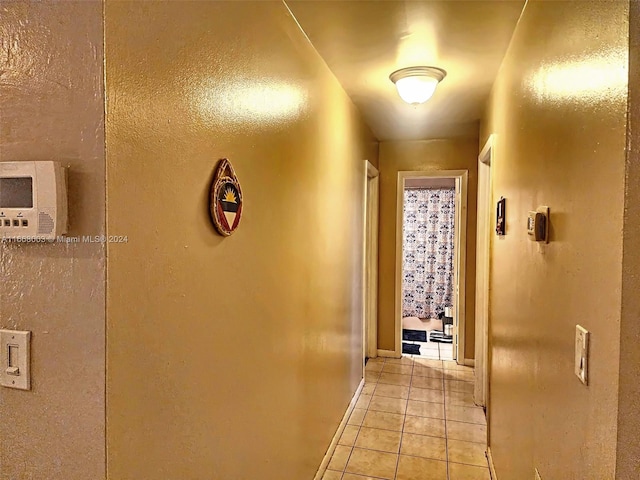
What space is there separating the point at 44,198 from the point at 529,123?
1659 mm

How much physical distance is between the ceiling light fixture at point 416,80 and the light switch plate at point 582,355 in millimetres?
1857

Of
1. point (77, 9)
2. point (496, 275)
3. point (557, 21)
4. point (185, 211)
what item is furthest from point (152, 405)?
point (496, 275)

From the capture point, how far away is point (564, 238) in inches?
46.0

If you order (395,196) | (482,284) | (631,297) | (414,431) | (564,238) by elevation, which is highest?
(395,196)

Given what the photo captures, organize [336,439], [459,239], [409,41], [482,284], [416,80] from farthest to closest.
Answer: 1. [459,239]
2. [482,284]
3. [336,439]
4. [416,80]
5. [409,41]

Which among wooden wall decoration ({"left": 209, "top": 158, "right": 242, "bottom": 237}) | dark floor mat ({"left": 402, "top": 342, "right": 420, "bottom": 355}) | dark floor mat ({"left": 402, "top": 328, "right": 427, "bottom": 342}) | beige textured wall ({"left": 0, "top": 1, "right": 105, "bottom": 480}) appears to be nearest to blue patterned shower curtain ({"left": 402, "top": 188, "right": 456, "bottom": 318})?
dark floor mat ({"left": 402, "top": 328, "right": 427, "bottom": 342})

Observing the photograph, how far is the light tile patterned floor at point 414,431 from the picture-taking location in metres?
2.52

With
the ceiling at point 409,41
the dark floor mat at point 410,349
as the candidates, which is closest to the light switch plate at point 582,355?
the ceiling at point 409,41

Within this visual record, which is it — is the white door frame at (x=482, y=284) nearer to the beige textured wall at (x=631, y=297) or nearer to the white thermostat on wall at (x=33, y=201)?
the beige textured wall at (x=631, y=297)

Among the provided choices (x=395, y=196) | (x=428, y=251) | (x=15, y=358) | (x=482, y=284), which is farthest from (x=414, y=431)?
(x=428, y=251)

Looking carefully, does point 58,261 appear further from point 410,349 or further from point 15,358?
point 410,349

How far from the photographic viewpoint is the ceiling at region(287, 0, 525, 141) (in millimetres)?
1784

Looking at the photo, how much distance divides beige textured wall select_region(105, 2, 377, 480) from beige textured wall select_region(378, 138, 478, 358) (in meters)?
2.33

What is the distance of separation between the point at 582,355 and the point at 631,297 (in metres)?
0.27
